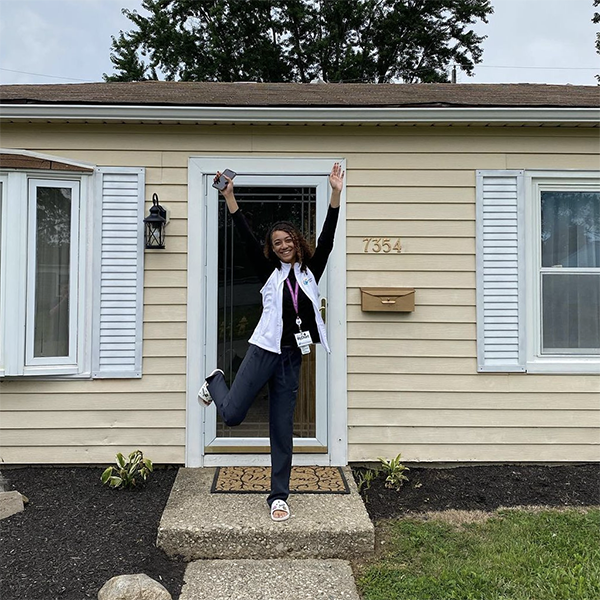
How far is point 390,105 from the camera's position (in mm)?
3434

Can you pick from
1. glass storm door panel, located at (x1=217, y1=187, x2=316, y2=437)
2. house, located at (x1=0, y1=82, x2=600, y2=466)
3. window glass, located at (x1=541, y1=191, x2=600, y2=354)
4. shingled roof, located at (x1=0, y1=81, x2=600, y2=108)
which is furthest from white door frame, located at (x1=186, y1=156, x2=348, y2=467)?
window glass, located at (x1=541, y1=191, x2=600, y2=354)

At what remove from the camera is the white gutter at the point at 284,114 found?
3.35m

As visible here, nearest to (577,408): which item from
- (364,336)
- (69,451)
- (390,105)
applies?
(364,336)

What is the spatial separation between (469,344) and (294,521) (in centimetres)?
176

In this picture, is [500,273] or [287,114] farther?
[500,273]

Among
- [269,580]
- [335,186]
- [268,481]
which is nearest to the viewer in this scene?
[269,580]

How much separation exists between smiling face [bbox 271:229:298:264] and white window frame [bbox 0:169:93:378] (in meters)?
1.59

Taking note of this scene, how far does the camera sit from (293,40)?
16.2m

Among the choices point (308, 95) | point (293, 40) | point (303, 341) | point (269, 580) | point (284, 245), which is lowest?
point (269, 580)

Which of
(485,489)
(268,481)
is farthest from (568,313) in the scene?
(268,481)

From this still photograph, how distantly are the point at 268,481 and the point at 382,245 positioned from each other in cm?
176

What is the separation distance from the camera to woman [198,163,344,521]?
8.51 feet

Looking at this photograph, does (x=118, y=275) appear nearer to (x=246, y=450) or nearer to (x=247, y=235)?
(x=247, y=235)

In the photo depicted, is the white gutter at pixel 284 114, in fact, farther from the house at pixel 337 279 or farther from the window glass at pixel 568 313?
the window glass at pixel 568 313
